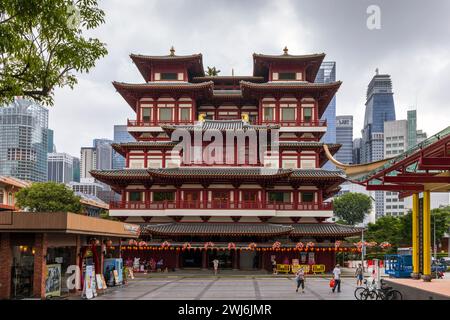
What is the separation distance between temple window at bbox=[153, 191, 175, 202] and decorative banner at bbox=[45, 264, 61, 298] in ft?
93.1

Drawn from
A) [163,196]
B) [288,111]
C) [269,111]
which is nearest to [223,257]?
[163,196]

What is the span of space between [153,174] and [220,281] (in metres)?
14.6

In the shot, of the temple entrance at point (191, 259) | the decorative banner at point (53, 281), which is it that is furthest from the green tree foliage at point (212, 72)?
the decorative banner at point (53, 281)

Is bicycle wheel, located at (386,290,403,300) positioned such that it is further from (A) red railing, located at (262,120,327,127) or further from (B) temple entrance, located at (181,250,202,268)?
(A) red railing, located at (262,120,327,127)

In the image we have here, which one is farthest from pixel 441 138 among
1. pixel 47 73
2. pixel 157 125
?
pixel 157 125

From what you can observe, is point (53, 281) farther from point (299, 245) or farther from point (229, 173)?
point (299, 245)

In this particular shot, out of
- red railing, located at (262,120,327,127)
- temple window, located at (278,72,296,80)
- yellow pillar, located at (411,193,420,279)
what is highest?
temple window, located at (278,72,296,80)

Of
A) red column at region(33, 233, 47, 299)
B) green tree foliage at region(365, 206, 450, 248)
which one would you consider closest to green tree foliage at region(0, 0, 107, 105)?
red column at region(33, 233, 47, 299)

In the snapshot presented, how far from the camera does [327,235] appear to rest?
174 ft

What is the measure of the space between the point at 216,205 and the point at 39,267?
96.4ft

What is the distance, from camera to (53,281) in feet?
93.7

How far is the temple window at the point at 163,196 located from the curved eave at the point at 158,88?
39.8 ft

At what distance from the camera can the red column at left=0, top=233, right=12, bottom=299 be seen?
2698 centimetres

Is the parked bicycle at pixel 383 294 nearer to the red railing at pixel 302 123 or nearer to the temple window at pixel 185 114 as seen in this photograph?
the red railing at pixel 302 123
